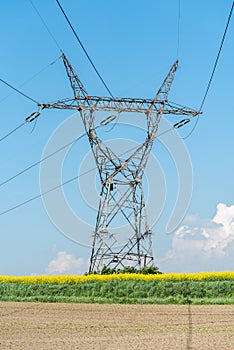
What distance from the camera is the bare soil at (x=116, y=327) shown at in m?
11.7

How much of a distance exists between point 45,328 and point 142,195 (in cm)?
1439

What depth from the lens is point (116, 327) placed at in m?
14.8

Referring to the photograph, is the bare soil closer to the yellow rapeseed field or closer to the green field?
the green field

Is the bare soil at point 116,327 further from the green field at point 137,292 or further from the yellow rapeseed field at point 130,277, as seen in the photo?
the yellow rapeseed field at point 130,277

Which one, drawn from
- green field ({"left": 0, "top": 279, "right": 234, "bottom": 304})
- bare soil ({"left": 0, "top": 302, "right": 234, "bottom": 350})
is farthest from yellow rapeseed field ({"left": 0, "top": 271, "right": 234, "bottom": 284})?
bare soil ({"left": 0, "top": 302, "right": 234, "bottom": 350})

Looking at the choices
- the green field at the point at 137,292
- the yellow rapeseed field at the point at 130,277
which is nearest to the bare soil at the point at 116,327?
the green field at the point at 137,292

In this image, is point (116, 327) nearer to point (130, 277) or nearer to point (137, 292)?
point (137, 292)

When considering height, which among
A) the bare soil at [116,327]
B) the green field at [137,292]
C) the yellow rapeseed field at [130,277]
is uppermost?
the yellow rapeseed field at [130,277]

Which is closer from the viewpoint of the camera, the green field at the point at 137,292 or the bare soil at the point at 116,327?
the bare soil at the point at 116,327

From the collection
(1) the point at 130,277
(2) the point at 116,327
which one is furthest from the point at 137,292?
(2) the point at 116,327

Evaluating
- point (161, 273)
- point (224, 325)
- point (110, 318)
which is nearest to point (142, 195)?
point (161, 273)

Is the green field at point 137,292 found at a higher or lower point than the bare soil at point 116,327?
higher

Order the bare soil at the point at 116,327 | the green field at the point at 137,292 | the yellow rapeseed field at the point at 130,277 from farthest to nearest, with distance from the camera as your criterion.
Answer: the yellow rapeseed field at the point at 130,277 < the green field at the point at 137,292 < the bare soil at the point at 116,327

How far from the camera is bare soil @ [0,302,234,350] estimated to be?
460 inches
